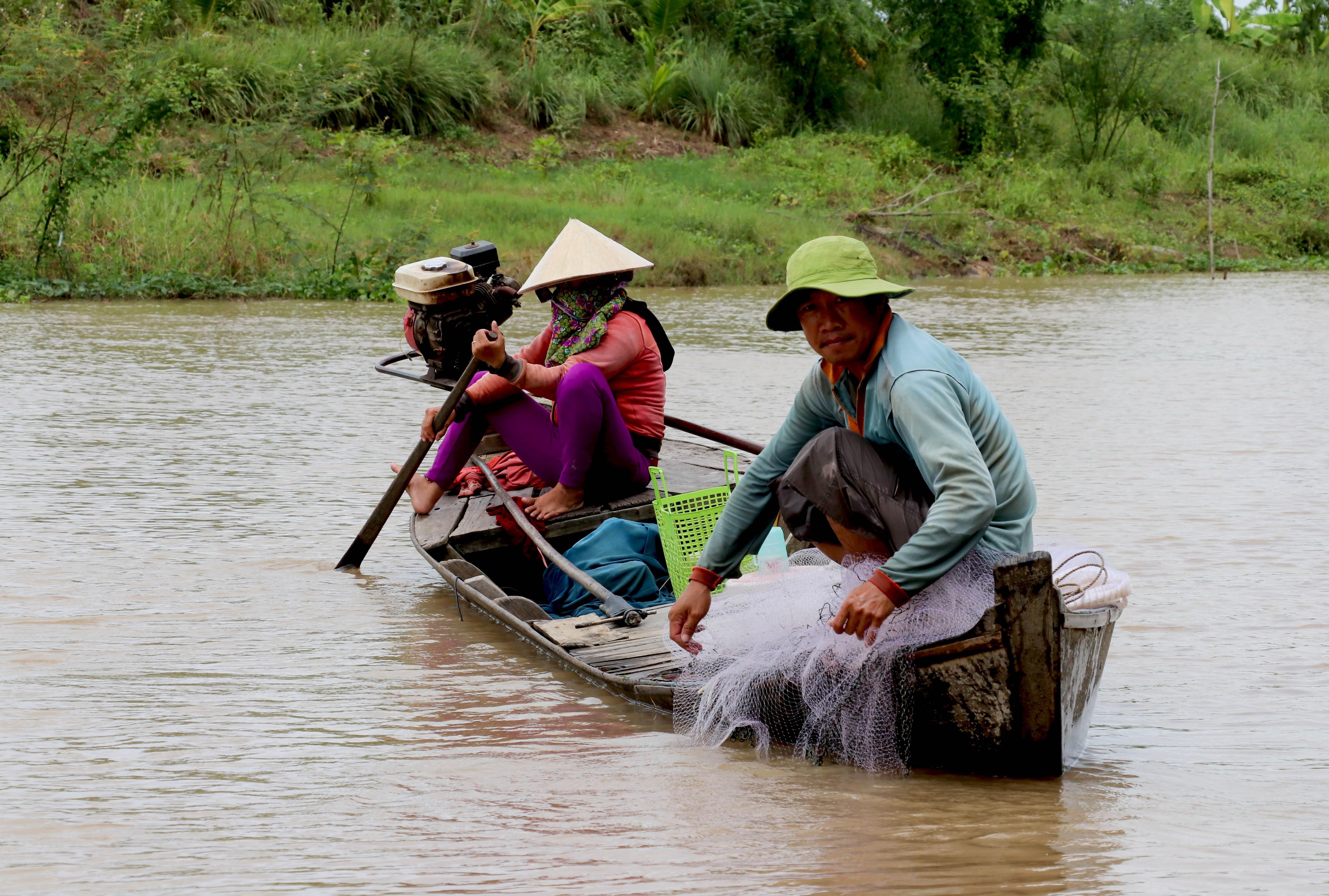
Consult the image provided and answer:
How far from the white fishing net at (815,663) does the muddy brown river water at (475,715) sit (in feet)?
0.31

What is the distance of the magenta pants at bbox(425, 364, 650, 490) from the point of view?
Answer: 4.87m

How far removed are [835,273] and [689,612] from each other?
0.88 meters

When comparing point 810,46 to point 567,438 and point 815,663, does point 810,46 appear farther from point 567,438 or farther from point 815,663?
point 815,663

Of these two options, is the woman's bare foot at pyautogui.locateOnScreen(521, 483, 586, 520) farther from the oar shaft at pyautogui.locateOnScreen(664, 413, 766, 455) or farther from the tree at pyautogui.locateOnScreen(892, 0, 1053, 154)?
the tree at pyautogui.locateOnScreen(892, 0, 1053, 154)

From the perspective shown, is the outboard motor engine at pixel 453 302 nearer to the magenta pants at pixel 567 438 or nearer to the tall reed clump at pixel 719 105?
the magenta pants at pixel 567 438

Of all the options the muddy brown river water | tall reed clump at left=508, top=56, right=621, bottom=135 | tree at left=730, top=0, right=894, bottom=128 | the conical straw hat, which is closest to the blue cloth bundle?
the muddy brown river water

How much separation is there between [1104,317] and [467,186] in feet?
27.9

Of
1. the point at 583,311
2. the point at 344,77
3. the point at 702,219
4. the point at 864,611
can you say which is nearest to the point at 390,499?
the point at 583,311

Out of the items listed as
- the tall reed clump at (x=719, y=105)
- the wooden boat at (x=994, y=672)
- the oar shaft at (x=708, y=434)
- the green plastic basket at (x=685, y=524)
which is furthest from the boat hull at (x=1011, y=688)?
the tall reed clump at (x=719, y=105)

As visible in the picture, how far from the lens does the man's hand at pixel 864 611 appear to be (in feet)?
9.75

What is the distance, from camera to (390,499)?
5570mm

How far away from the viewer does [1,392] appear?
30.8 ft

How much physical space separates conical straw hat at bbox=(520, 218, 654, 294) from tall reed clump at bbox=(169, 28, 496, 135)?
12413 mm

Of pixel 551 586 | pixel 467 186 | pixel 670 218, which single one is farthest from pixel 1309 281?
pixel 551 586
